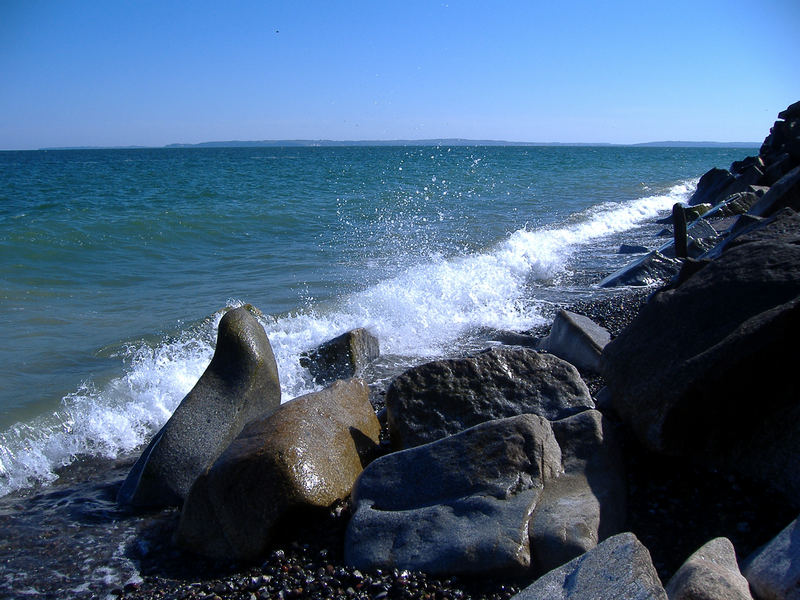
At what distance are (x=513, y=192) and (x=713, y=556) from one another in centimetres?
2529

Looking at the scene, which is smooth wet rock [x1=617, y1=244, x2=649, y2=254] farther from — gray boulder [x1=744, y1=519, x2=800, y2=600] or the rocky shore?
gray boulder [x1=744, y1=519, x2=800, y2=600]

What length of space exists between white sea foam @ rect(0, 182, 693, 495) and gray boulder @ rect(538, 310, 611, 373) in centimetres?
164

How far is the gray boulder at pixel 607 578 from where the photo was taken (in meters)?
2.43

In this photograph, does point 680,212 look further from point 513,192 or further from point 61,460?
point 513,192

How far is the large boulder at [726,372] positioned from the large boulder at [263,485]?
1843mm

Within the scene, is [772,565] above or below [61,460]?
above

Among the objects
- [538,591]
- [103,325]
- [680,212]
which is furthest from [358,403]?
[680,212]

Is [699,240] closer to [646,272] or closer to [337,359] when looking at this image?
[646,272]

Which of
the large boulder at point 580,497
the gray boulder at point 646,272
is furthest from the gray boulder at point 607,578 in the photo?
the gray boulder at point 646,272

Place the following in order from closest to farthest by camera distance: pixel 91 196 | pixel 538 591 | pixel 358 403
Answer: pixel 538 591
pixel 358 403
pixel 91 196

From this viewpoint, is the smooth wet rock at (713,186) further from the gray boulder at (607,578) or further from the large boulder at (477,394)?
the gray boulder at (607,578)

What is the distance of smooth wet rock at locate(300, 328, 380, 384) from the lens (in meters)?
6.97

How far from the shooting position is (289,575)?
350cm

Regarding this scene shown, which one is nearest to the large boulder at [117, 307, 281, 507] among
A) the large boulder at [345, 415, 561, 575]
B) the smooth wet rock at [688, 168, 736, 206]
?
the large boulder at [345, 415, 561, 575]
